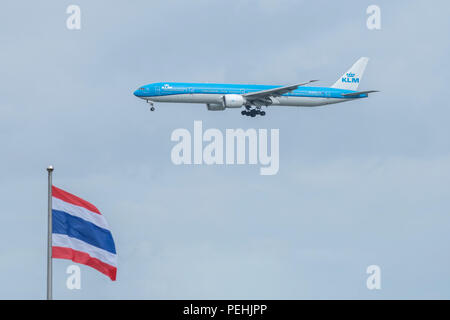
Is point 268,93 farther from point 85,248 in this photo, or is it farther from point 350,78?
point 85,248

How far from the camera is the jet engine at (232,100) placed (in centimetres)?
11862

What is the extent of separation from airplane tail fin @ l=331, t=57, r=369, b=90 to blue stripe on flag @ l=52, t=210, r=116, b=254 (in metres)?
94.7

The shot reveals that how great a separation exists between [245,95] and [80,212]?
251 ft

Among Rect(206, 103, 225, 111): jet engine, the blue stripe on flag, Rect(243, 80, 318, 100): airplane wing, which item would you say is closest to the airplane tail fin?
Rect(243, 80, 318, 100): airplane wing

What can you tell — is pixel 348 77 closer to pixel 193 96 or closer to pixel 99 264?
pixel 193 96

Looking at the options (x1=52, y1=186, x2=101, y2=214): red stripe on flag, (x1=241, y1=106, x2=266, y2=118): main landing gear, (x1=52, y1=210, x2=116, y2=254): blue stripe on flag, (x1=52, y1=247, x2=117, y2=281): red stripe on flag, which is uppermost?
(x1=241, y1=106, x2=266, y2=118): main landing gear

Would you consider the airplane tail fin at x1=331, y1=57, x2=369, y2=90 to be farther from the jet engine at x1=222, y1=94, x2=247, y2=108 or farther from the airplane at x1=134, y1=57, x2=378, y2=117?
the jet engine at x1=222, y1=94, x2=247, y2=108

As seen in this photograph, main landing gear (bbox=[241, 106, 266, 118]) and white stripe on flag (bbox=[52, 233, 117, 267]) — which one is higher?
main landing gear (bbox=[241, 106, 266, 118])

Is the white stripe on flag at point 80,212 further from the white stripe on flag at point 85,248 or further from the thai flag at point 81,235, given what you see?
the white stripe on flag at point 85,248

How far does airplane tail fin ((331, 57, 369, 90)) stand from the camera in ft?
456

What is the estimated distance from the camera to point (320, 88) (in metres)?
131

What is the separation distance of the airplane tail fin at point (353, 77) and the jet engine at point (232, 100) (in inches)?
882
